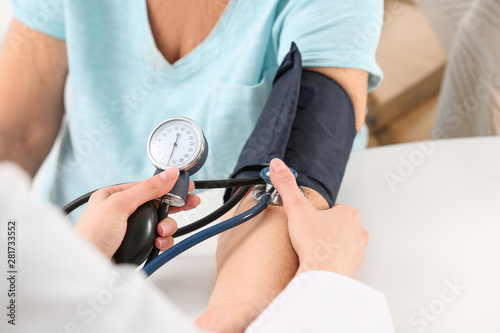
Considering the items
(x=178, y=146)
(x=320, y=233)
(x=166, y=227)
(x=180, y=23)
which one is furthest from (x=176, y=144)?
(x=180, y=23)

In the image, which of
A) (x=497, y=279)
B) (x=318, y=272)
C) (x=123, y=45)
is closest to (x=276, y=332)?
(x=318, y=272)

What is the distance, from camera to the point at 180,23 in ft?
2.57

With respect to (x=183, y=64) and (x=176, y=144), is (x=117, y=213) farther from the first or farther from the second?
(x=183, y=64)

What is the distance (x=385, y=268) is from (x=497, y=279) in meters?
0.14

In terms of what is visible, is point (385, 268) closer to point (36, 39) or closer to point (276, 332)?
point (276, 332)

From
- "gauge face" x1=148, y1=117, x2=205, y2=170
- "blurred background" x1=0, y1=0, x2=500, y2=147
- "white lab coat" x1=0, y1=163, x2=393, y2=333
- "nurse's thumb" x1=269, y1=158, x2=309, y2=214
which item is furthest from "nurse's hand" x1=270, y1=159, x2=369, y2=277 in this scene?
"blurred background" x1=0, y1=0, x2=500, y2=147

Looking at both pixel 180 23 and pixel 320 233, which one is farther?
pixel 180 23

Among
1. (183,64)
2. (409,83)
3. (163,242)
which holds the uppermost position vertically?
(183,64)

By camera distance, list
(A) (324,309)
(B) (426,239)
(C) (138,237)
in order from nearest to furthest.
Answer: (A) (324,309), (C) (138,237), (B) (426,239)

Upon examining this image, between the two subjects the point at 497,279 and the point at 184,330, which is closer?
the point at 184,330

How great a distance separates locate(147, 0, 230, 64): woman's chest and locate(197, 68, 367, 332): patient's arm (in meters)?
0.33

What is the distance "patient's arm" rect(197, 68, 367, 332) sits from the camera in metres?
0.45

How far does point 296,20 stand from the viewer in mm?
699

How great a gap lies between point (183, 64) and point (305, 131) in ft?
0.89
